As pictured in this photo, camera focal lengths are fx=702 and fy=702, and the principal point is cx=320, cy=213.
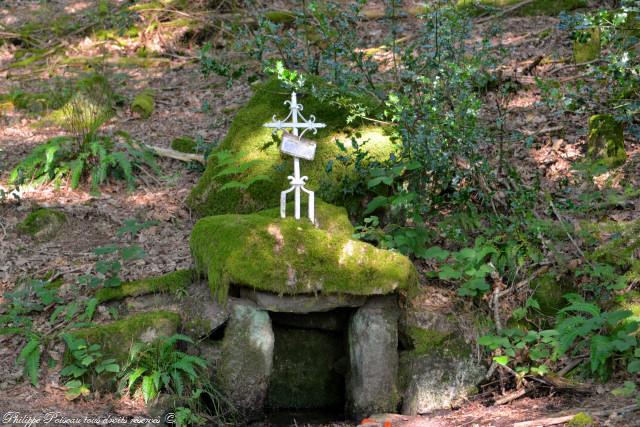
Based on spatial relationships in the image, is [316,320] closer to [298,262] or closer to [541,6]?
[298,262]

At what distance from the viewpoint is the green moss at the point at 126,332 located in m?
5.73

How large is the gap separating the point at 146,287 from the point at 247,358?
1.23 meters

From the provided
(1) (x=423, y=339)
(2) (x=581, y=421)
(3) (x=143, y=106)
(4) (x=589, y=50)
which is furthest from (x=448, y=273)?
(3) (x=143, y=106)

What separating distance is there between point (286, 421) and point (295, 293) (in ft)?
3.76

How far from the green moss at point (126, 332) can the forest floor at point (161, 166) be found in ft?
1.27

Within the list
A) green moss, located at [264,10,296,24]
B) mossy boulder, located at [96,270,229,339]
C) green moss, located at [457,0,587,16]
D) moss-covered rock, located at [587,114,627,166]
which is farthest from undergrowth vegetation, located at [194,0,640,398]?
green moss, located at [264,10,296,24]

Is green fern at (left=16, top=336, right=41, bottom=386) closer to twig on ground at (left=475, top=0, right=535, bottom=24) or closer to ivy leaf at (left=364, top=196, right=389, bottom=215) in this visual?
ivy leaf at (left=364, top=196, right=389, bottom=215)

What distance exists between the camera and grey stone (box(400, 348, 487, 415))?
5895 millimetres

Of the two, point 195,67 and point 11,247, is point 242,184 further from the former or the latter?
point 195,67

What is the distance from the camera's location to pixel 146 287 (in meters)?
6.35

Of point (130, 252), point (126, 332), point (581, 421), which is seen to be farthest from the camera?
point (130, 252)

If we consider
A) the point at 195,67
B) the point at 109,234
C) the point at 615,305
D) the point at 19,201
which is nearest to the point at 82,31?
the point at 195,67

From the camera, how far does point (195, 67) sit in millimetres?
12070

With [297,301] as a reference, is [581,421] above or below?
below
